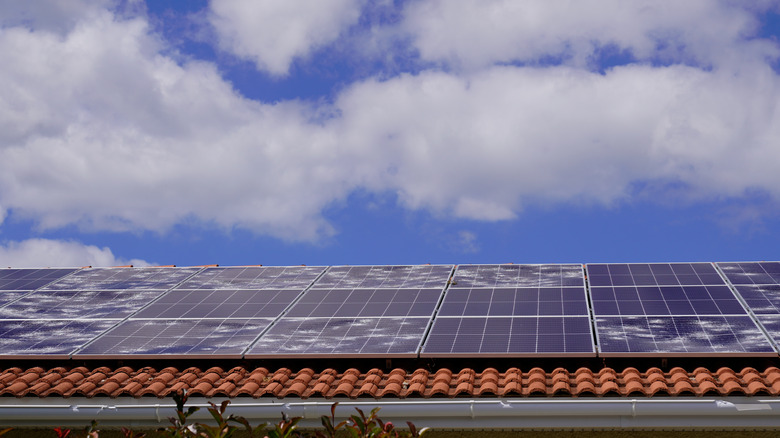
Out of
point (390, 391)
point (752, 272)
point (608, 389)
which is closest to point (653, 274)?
point (752, 272)

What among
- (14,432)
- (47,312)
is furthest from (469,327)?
(47,312)

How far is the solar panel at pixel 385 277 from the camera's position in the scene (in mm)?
18578

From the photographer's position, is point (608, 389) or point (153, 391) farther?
point (153, 391)

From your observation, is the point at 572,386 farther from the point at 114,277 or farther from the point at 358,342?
the point at 114,277

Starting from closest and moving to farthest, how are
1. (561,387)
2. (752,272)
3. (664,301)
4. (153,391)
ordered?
(561,387) < (153,391) < (664,301) < (752,272)

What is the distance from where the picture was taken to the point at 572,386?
13.0m

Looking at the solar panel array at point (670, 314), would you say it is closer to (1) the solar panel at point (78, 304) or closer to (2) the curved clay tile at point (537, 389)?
(2) the curved clay tile at point (537, 389)

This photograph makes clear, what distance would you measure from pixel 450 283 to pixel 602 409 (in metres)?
6.78

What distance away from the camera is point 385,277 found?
63.4ft

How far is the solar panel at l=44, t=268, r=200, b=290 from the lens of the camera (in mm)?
20312

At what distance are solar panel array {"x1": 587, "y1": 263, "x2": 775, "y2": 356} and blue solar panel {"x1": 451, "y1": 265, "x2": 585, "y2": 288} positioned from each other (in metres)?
0.52

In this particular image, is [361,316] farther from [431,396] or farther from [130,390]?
[130,390]

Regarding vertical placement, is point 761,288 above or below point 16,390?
above

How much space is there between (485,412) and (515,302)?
4.76 m
